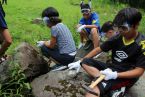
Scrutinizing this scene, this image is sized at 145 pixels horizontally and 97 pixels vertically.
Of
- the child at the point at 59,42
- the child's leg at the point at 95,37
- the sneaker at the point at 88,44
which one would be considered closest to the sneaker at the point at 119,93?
the child at the point at 59,42

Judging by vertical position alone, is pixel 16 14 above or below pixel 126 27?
below

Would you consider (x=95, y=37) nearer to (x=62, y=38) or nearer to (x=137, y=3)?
(x=62, y=38)

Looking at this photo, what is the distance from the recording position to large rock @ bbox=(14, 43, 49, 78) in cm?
493

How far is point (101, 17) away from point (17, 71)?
5.66 m

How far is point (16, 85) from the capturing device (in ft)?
15.8

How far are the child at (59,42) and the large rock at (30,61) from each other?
0.32m

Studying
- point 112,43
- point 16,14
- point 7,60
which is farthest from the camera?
point 16,14

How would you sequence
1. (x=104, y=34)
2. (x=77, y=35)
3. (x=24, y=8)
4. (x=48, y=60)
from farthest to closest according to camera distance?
1. (x=24, y=8)
2. (x=77, y=35)
3. (x=104, y=34)
4. (x=48, y=60)

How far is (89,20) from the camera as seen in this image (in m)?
6.68

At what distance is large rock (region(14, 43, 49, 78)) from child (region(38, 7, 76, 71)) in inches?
12.6

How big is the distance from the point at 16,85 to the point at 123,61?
149 centimetres

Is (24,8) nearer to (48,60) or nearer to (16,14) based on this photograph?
(16,14)

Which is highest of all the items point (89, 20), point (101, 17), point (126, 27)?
point (126, 27)

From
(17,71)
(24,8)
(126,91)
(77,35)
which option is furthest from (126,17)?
(24,8)
